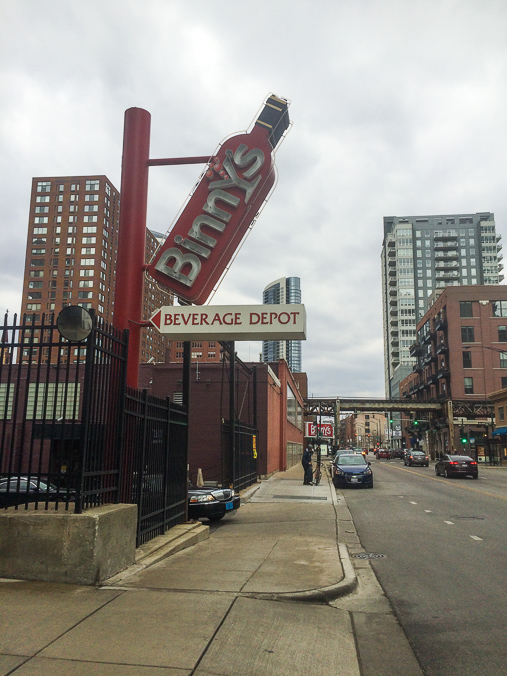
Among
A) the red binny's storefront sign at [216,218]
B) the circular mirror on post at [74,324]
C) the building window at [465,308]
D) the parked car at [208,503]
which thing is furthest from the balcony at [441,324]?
the circular mirror on post at [74,324]

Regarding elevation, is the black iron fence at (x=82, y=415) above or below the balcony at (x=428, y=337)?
below

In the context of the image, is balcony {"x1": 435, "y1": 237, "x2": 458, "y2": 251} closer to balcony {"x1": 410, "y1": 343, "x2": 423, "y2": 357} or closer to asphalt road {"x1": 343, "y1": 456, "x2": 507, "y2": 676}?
balcony {"x1": 410, "y1": 343, "x2": 423, "y2": 357}

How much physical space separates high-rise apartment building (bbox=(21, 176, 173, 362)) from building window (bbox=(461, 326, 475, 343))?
5766 centimetres

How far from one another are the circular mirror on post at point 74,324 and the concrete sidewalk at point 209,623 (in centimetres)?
275

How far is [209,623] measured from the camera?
198 inches

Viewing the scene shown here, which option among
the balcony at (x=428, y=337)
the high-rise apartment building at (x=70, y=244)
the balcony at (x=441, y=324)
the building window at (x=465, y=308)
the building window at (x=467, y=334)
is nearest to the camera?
the building window at (x=467, y=334)

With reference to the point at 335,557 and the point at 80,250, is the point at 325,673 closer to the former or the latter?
the point at 335,557

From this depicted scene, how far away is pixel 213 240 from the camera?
13.7 metres

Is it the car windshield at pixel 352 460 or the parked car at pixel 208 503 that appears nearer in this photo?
the parked car at pixel 208 503

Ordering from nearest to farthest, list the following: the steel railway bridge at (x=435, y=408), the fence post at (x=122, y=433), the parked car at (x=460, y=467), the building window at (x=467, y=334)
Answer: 1. the fence post at (x=122, y=433)
2. the parked car at (x=460, y=467)
3. the steel railway bridge at (x=435, y=408)
4. the building window at (x=467, y=334)

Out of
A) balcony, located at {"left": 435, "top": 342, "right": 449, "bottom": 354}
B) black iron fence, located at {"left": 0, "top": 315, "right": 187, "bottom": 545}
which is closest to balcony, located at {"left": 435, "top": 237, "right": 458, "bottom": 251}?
balcony, located at {"left": 435, "top": 342, "right": 449, "bottom": 354}

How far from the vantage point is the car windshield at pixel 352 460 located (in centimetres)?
2592

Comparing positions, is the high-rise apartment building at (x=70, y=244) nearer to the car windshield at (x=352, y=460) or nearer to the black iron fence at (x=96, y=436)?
the car windshield at (x=352, y=460)

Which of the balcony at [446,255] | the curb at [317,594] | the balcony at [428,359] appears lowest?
the curb at [317,594]
